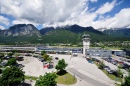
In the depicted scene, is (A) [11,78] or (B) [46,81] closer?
(B) [46,81]

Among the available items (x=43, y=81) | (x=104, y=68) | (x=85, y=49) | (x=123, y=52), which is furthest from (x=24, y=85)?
(x=123, y=52)

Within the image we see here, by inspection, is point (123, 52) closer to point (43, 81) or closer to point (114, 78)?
point (114, 78)

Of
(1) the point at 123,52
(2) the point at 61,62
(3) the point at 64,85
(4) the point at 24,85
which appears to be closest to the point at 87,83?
(3) the point at 64,85

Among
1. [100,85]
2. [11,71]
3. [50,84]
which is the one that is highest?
[11,71]

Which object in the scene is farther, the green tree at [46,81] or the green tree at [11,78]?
the green tree at [11,78]

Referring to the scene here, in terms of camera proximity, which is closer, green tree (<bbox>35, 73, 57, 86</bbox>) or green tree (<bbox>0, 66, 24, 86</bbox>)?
green tree (<bbox>35, 73, 57, 86</bbox>)

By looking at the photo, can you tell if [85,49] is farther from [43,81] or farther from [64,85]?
[43,81]

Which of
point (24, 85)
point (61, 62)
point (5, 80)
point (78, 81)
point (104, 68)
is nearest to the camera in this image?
point (5, 80)

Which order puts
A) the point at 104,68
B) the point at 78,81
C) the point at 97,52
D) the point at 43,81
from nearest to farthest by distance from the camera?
Answer: the point at 43,81 < the point at 78,81 < the point at 104,68 < the point at 97,52

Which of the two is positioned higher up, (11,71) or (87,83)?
(11,71)

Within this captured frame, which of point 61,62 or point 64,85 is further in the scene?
point 61,62
